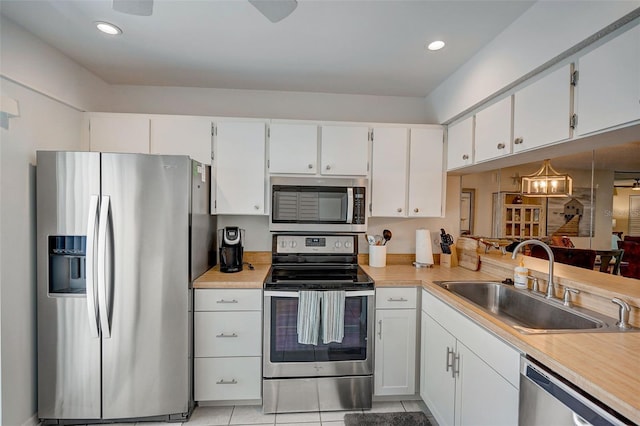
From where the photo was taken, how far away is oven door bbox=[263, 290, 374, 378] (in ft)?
6.96

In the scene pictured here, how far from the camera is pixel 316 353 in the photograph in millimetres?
2139

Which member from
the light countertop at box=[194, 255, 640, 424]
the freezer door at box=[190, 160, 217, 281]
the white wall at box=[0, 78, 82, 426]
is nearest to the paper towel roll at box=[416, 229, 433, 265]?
the light countertop at box=[194, 255, 640, 424]

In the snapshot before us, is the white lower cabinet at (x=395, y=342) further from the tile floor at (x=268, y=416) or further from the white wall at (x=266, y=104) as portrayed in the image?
the white wall at (x=266, y=104)

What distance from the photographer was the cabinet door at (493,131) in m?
1.86

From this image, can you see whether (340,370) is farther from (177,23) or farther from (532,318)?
(177,23)

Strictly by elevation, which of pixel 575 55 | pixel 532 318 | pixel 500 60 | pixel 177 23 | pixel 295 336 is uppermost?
pixel 177 23

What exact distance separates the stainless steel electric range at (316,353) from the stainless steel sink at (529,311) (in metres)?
0.64

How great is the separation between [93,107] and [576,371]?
11.1ft

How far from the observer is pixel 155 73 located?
247 centimetres

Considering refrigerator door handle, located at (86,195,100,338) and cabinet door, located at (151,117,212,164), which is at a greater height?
cabinet door, located at (151,117,212,164)

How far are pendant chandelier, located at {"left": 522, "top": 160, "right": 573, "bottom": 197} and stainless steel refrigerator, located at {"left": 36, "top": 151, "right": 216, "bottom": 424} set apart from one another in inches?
91.6

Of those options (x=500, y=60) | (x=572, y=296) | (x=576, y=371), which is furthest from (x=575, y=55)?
(x=576, y=371)

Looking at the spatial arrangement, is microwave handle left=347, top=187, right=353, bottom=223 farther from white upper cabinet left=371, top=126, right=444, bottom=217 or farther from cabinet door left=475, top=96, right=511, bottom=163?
cabinet door left=475, top=96, right=511, bottom=163

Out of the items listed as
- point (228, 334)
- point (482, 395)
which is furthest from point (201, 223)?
point (482, 395)
